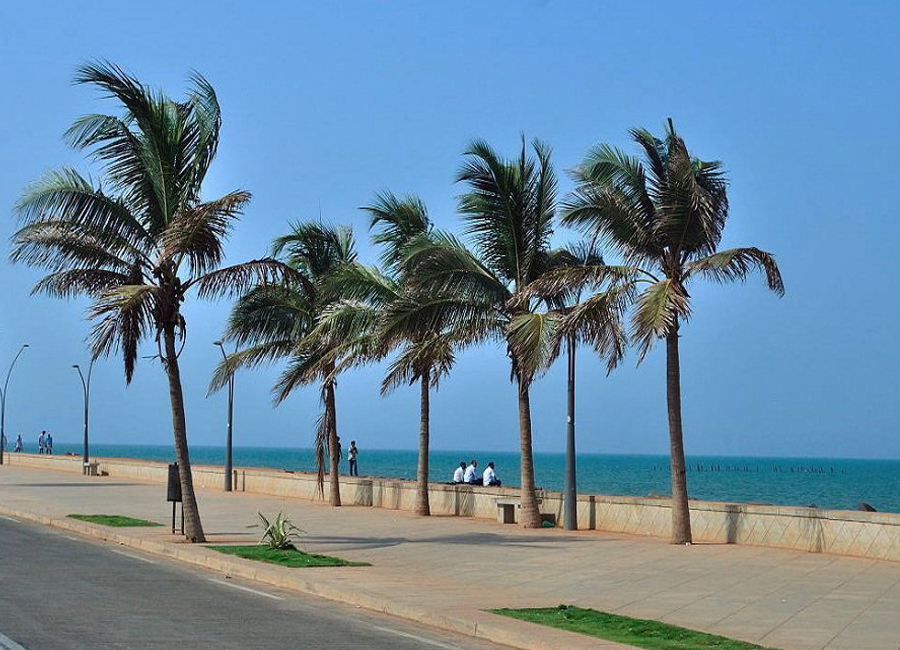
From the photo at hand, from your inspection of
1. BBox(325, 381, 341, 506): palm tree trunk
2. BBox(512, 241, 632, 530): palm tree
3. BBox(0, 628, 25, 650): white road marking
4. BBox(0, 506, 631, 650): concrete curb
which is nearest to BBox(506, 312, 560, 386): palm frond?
BBox(512, 241, 632, 530): palm tree

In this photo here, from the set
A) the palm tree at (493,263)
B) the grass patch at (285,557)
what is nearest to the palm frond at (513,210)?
the palm tree at (493,263)

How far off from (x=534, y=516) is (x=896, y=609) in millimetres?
12981

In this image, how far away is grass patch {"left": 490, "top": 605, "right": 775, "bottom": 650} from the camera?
38.9 feet

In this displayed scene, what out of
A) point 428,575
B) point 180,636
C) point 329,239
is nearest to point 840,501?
point 329,239

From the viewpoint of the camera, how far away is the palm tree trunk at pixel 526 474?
88.4ft

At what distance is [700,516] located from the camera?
23.9 metres

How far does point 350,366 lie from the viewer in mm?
31984

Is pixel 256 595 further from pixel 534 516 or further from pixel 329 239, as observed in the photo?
pixel 329 239

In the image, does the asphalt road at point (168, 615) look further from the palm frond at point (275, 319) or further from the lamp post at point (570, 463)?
the palm frond at point (275, 319)

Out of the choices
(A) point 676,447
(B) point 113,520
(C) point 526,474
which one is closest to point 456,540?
(C) point 526,474

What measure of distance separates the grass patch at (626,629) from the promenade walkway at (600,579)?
388 mm

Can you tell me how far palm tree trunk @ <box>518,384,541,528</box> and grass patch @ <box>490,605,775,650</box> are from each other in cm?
1254

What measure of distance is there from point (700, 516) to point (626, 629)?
1150cm

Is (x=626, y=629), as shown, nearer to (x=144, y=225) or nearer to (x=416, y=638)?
(x=416, y=638)
